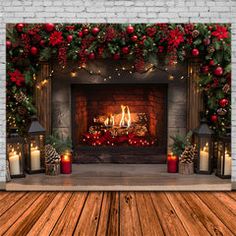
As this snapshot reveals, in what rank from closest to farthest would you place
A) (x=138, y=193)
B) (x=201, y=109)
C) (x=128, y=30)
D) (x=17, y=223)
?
(x=17, y=223), (x=138, y=193), (x=128, y=30), (x=201, y=109)

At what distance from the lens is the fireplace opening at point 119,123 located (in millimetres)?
4883

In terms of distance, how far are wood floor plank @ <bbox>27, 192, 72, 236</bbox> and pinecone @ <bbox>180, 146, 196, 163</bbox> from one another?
1357 millimetres

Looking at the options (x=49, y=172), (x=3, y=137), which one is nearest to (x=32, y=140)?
(x=49, y=172)

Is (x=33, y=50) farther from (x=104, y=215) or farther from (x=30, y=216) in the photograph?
(x=104, y=215)

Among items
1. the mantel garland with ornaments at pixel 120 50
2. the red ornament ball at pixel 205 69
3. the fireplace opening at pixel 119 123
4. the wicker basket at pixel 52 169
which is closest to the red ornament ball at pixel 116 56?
the mantel garland with ornaments at pixel 120 50

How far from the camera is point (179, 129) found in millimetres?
4730

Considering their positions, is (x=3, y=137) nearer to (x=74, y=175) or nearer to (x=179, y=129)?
(x=74, y=175)

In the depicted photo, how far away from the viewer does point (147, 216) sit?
2.88m

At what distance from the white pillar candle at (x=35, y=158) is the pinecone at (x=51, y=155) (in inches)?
6.1

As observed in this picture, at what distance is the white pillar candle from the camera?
14.2 ft

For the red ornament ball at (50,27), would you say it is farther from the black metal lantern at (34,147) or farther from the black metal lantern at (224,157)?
the black metal lantern at (224,157)

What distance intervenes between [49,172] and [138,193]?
3.60ft

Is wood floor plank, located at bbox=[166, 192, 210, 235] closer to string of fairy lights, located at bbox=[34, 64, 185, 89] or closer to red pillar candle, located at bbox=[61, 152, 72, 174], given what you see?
red pillar candle, located at bbox=[61, 152, 72, 174]

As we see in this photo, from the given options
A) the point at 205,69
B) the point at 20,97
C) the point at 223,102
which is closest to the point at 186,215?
the point at 223,102
